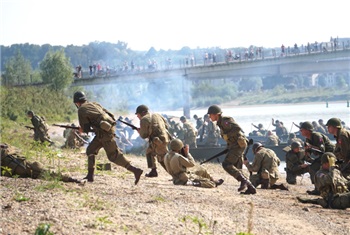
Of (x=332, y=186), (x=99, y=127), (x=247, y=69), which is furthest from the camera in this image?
(x=247, y=69)

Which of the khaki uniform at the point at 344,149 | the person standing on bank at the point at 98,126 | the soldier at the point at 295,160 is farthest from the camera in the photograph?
the soldier at the point at 295,160

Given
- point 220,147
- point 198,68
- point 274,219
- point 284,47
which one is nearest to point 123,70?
point 198,68

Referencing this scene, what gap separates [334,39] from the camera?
74.6 metres

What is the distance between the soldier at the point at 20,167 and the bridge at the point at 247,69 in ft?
192

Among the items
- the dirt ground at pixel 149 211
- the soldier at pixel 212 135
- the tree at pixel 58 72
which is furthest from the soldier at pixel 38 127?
the tree at pixel 58 72

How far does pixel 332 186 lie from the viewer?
13.9 m

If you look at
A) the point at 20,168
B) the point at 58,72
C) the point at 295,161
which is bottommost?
the point at 295,161

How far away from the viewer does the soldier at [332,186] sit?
541 inches

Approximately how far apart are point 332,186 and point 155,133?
4.01 m

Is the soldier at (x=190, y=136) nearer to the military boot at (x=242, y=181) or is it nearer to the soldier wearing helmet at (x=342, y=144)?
the military boot at (x=242, y=181)

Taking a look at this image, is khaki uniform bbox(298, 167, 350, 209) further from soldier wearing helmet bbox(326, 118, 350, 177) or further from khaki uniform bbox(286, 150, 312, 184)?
khaki uniform bbox(286, 150, 312, 184)

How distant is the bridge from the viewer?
239 feet

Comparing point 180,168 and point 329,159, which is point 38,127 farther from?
point 329,159

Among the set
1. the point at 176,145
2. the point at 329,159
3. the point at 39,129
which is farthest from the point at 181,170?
the point at 39,129
